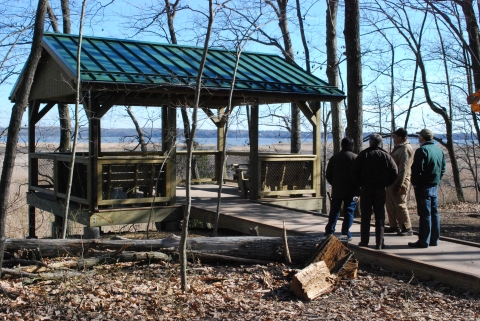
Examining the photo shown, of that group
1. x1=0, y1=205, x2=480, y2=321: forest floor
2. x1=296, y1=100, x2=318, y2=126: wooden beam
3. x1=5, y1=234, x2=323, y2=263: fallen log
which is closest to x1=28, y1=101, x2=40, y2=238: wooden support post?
x1=296, y1=100, x2=318, y2=126: wooden beam

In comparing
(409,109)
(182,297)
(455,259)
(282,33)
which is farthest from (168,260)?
(409,109)

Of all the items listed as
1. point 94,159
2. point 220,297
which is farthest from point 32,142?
point 220,297

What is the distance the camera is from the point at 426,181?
26.9 ft

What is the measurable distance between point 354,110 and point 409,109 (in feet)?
38.7

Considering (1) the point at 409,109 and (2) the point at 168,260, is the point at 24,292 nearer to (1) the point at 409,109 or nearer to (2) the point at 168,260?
(2) the point at 168,260

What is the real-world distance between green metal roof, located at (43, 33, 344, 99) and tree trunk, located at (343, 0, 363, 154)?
0.38 m

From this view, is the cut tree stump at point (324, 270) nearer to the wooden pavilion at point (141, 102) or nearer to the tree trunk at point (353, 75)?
the wooden pavilion at point (141, 102)

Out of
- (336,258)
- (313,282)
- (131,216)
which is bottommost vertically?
(313,282)

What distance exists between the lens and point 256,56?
608 inches

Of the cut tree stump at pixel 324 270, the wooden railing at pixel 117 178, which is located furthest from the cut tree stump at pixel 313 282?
the wooden railing at pixel 117 178

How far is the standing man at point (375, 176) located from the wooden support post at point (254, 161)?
5.22 m

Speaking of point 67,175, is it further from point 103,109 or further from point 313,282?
point 313,282

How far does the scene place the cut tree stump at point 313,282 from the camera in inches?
265

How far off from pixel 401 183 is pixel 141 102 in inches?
306
